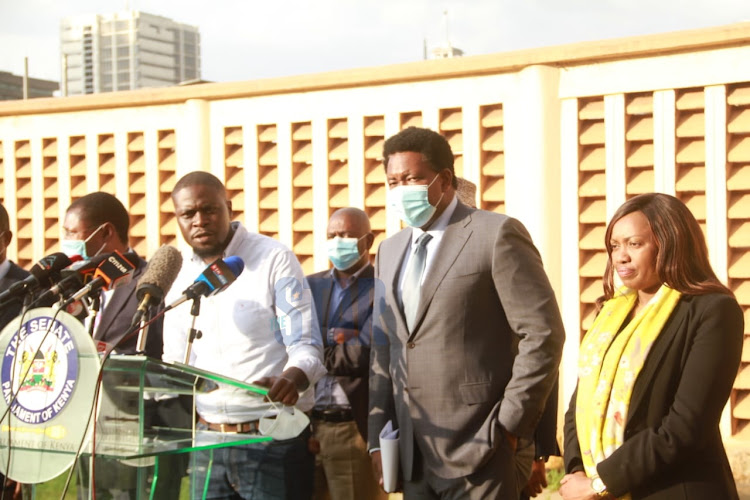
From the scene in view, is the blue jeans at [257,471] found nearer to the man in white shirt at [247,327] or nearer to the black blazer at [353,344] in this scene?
the man in white shirt at [247,327]

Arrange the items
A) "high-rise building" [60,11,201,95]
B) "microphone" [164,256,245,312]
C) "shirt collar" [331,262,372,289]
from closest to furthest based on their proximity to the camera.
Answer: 1. "microphone" [164,256,245,312]
2. "shirt collar" [331,262,372,289]
3. "high-rise building" [60,11,201,95]

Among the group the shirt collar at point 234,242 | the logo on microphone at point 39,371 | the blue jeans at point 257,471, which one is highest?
the shirt collar at point 234,242

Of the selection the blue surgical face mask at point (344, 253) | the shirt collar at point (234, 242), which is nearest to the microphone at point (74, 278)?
the shirt collar at point (234, 242)

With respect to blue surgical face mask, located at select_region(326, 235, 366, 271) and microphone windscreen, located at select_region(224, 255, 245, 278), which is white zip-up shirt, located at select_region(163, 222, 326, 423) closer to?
microphone windscreen, located at select_region(224, 255, 245, 278)

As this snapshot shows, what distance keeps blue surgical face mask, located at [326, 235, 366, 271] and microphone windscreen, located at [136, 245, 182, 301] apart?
6.12 feet

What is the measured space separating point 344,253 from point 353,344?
0.77 meters

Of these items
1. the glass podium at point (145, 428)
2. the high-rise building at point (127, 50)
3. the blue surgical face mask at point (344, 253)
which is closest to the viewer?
the glass podium at point (145, 428)

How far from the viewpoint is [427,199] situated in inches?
154

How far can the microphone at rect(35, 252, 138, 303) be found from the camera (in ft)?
11.0

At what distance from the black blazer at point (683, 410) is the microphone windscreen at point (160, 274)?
159 centimetres

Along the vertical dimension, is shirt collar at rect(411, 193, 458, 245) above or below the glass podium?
above

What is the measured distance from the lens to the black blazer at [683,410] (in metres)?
3.23

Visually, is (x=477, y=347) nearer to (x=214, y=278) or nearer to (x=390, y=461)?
(x=390, y=461)

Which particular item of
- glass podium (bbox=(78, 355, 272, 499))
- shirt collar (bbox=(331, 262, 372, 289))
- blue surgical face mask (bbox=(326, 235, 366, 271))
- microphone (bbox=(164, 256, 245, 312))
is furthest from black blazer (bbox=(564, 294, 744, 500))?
blue surgical face mask (bbox=(326, 235, 366, 271))
